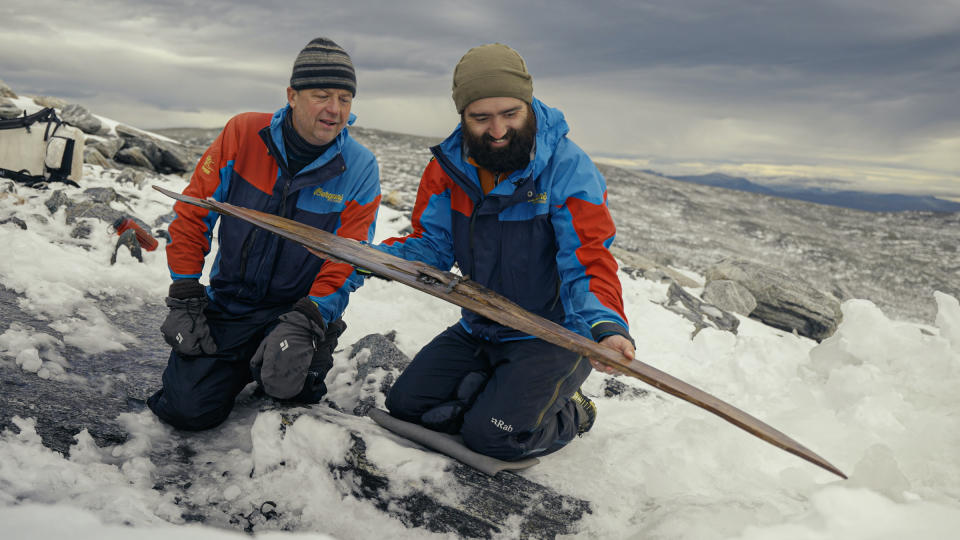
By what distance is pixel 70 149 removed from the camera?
7047mm

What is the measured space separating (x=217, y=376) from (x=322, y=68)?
6.59 ft

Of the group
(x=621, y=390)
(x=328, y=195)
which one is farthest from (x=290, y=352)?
(x=621, y=390)

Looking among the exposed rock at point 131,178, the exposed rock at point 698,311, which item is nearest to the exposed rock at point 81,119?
the exposed rock at point 131,178

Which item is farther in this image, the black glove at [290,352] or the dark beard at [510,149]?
the black glove at [290,352]

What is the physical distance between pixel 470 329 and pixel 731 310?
5199 mm

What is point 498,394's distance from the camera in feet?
10.9

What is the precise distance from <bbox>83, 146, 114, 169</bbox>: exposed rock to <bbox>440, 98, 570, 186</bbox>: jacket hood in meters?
7.79

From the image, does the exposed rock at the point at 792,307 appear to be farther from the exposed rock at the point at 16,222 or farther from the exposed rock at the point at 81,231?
the exposed rock at the point at 16,222

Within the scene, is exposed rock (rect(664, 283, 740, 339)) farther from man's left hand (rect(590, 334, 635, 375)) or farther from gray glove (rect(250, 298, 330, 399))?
gray glove (rect(250, 298, 330, 399))

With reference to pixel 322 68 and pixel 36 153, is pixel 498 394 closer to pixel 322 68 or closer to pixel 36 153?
pixel 322 68

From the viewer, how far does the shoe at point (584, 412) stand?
12.3 feet

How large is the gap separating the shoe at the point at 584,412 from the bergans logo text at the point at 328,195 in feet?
6.52

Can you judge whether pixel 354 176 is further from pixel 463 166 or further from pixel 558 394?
pixel 558 394

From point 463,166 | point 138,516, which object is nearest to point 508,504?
point 138,516
